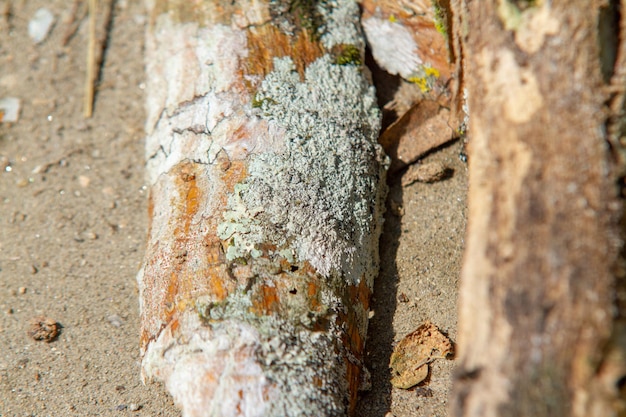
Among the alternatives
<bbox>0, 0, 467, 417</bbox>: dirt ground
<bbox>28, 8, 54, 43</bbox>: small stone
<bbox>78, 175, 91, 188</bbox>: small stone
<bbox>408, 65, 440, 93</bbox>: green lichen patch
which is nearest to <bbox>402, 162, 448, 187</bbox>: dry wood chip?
<bbox>0, 0, 467, 417</bbox>: dirt ground

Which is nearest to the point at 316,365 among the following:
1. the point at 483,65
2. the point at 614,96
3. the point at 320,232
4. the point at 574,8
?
the point at 320,232

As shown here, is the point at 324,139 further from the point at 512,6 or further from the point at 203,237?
the point at 512,6

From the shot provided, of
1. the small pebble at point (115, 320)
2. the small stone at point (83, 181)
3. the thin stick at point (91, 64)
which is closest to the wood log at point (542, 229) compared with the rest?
the small pebble at point (115, 320)

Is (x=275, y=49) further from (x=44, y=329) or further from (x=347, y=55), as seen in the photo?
(x=44, y=329)

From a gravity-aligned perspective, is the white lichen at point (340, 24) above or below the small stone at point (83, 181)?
above

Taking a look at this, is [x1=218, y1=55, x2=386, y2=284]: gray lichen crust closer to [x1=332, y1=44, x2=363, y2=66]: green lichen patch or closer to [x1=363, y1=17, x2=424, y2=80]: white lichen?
[x1=332, y1=44, x2=363, y2=66]: green lichen patch

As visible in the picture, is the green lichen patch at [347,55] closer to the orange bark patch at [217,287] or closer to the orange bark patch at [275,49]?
the orange bark patch at [275,49]
